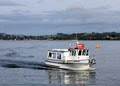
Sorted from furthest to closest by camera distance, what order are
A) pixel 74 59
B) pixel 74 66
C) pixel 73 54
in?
pixel 73 54, pixel 74 66, pixel 74 59

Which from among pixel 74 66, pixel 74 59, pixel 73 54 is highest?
pixel 73 54

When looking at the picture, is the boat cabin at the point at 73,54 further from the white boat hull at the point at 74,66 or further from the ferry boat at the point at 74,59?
the white boat hull at the point at 74,66

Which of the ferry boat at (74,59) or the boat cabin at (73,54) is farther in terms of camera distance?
the boat cabin at (73,54)

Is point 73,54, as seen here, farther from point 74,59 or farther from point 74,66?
point 74,66

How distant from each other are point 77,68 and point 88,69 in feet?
7.50

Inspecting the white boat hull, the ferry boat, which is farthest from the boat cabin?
the white boat hull

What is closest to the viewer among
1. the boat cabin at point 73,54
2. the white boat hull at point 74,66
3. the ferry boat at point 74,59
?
the ferry boat at point 74,59

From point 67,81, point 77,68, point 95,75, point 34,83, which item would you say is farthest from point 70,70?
point 34,83

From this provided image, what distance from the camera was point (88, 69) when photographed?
6106 centimetres

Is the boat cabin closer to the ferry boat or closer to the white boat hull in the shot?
the ferry boat

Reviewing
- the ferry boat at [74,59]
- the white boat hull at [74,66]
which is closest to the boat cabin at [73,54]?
the ferry boat at [74,59]

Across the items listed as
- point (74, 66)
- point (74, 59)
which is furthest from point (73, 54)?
point (74, 66)

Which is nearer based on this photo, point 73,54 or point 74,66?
point 74,66

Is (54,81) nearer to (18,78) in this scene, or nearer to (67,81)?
(67,81)
